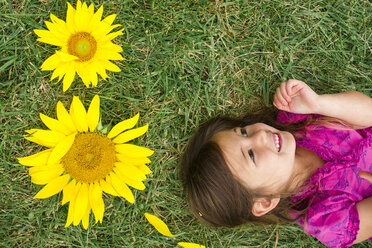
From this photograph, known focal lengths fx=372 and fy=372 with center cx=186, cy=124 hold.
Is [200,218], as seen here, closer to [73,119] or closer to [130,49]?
[73,119]

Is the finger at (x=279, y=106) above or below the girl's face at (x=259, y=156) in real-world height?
above

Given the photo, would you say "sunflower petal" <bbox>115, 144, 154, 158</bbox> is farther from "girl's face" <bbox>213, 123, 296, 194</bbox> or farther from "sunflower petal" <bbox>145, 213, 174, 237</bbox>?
"sunflower petal" <bbox>145, 213, 174, 237</bbox>

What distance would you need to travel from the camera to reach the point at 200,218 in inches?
70.3

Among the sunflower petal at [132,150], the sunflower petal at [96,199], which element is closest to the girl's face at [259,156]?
the sunflower petal at [132,150]

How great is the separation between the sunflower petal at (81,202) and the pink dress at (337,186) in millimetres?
980

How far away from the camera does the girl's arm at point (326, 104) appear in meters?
1.72

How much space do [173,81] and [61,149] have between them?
654 millimetres

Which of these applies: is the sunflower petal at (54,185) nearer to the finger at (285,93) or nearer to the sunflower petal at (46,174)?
the sunflower petal at (46,174)

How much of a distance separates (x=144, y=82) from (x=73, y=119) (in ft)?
1.41

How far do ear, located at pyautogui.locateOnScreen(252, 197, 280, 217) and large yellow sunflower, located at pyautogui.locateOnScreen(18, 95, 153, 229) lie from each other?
1.72 feet

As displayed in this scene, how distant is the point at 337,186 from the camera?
174 cm

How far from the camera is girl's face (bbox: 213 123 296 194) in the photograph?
155cm

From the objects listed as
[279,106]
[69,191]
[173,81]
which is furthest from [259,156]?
[69,191]

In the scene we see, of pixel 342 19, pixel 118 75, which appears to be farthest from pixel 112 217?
pixel 342 19
